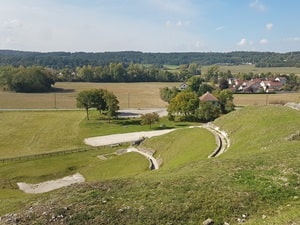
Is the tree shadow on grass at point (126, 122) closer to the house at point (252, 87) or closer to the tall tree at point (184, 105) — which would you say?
the tall tree at point (184, 105)

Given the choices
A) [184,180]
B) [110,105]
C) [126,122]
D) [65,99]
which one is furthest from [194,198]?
[65,99]

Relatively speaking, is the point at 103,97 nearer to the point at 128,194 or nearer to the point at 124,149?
the point at 124,149

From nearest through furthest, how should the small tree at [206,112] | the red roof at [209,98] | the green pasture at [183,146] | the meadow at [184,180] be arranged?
the meadow at [184,180]
the green pasture at [183,146]
the small tree at [206,112]
the red roof at [209,98]

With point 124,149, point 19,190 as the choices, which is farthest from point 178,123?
point 19,190

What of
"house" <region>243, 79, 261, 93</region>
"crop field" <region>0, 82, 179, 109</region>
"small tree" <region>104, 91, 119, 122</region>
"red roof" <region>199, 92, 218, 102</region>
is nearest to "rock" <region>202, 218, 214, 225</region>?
"small tree" <region>104, 91, 119, 122</region>

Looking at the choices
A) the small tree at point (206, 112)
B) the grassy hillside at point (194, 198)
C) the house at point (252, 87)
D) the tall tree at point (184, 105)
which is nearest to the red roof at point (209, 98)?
the tall tree at point (184, 105)

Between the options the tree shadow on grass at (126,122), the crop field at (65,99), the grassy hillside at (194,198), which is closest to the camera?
the grassy hillside at (194,198)

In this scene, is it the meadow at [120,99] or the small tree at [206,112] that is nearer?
the small tree at [206,112]

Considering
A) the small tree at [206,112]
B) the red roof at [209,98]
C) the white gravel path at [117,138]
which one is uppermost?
the red roof at [209,98]

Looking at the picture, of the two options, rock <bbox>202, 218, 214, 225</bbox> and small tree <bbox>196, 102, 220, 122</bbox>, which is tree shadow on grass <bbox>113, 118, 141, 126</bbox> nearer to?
small tree <bbox>196, 102, 220, 122</bbox>

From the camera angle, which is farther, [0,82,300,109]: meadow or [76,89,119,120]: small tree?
[0,82,300,109]: meadow
